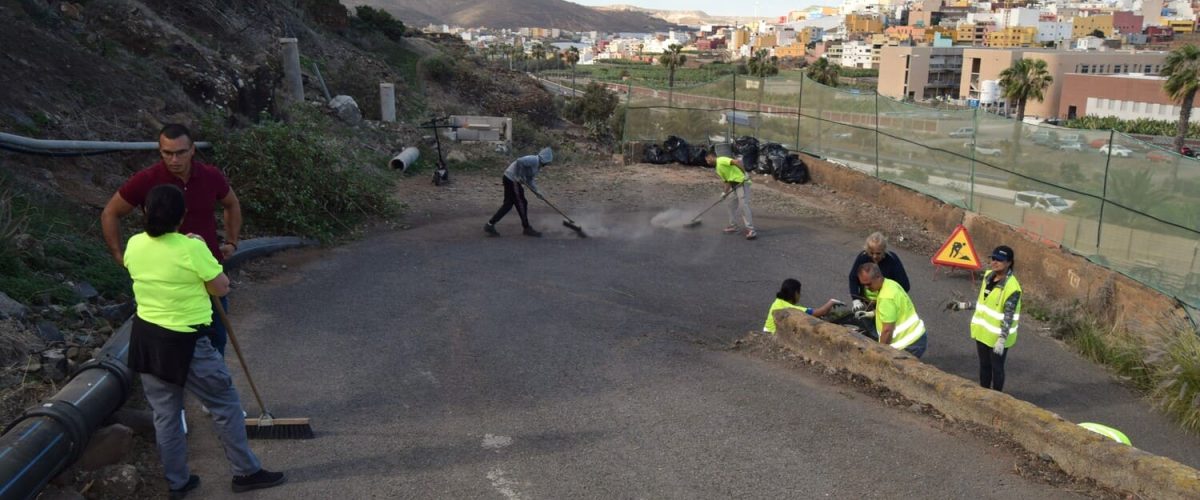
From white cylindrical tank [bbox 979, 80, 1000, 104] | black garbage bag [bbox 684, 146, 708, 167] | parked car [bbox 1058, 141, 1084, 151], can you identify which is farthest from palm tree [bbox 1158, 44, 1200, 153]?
white cylindrical tank [bbox 979, 80, 1000, 104]

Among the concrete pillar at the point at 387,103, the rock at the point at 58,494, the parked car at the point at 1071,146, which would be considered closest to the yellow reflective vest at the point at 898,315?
the parked car at the point at 1071,146

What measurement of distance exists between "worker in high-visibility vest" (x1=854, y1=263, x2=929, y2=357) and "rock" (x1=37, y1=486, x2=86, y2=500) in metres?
5.69

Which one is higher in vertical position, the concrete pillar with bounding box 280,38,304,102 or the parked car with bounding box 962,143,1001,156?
the concrete pillar with bounding box 280,38,304,102

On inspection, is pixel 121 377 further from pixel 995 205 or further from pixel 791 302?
pixel 995 205

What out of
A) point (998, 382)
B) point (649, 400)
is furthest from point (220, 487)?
point (998, 382)

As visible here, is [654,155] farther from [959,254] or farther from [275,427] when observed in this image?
[275,427]

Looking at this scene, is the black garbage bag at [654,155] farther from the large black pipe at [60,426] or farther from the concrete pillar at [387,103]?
the large black pipe at [60,426]

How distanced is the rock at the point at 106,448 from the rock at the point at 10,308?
161 cm

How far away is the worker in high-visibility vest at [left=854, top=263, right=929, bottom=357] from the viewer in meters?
7.35

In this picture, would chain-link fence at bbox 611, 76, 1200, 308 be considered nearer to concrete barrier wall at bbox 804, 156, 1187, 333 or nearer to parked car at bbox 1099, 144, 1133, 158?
parked car at bbox 1099, 144, 1133, 158

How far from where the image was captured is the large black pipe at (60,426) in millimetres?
4043

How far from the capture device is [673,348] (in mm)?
7777

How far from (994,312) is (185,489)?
6.01 meters

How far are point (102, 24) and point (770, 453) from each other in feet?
43.0
